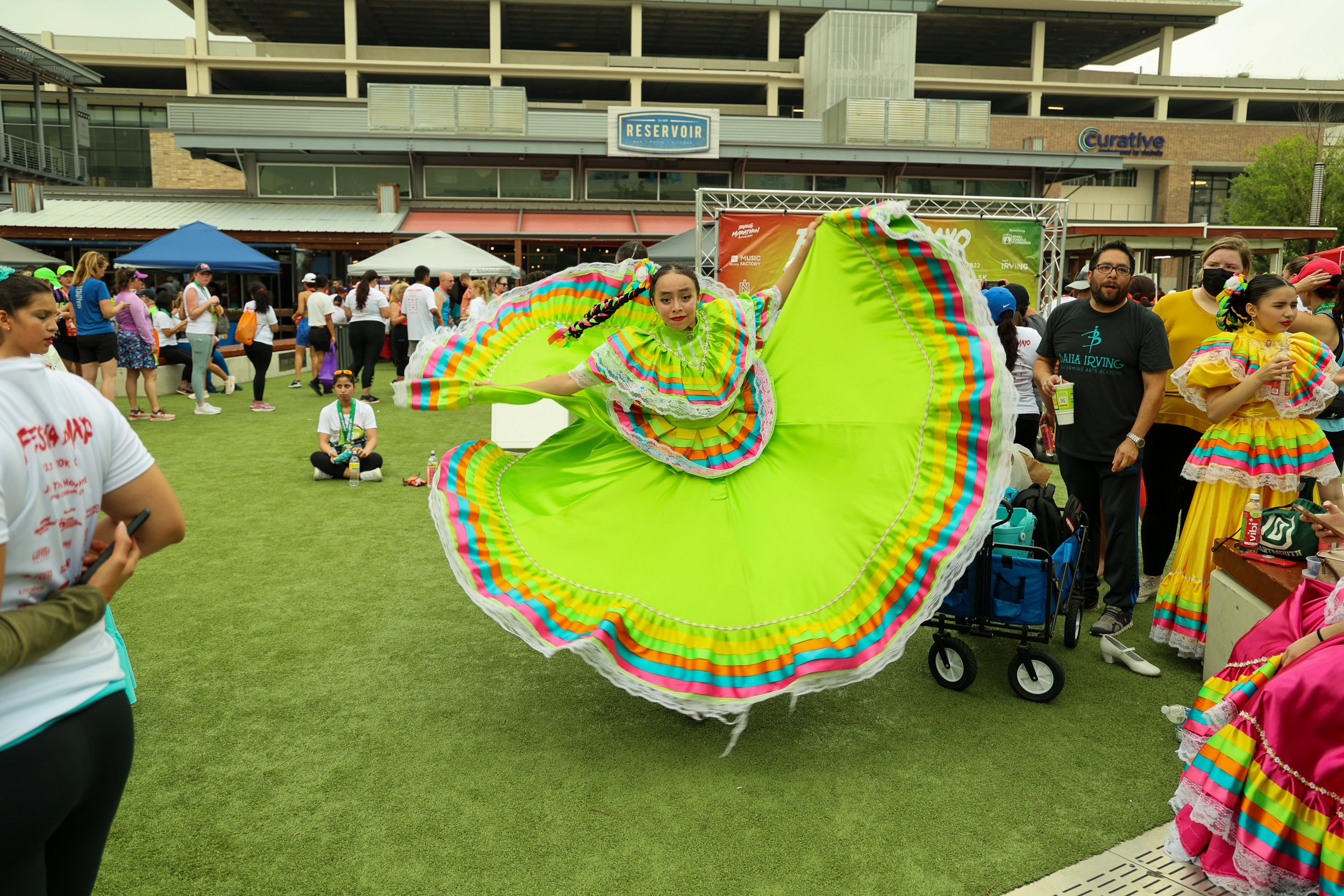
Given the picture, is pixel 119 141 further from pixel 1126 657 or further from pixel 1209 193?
pixel 1209 193

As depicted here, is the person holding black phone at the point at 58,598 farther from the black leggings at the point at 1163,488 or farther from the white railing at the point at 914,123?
the white railing at the point at 914,123

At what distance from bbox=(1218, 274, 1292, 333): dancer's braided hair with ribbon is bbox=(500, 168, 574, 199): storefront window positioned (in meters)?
25.2

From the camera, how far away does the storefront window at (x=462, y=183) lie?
90.5 ft

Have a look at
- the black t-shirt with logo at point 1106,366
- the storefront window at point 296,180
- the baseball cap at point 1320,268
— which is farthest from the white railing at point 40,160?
the black t-shirt with logo at point 1106,366

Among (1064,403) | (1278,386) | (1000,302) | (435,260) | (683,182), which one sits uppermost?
(683,182)

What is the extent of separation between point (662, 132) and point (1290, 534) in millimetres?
24902

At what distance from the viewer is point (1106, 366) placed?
446 cm

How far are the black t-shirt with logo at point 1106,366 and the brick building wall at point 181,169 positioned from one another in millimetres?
35326

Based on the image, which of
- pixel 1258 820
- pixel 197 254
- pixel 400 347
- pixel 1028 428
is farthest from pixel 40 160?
pixel 1258 820

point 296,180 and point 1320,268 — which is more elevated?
point 296,180

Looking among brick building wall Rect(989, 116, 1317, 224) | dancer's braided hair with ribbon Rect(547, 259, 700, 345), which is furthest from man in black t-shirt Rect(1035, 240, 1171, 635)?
brick building wall Rect(989, 116, 1317, 224)

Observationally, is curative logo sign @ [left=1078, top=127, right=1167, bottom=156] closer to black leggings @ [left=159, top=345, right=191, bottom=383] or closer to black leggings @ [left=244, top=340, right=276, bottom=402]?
black leggings @ [left=244, top=340, right=276, bottom=402]

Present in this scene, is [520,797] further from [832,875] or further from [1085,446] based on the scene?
[1085,446]

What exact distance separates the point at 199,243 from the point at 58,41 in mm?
31352
